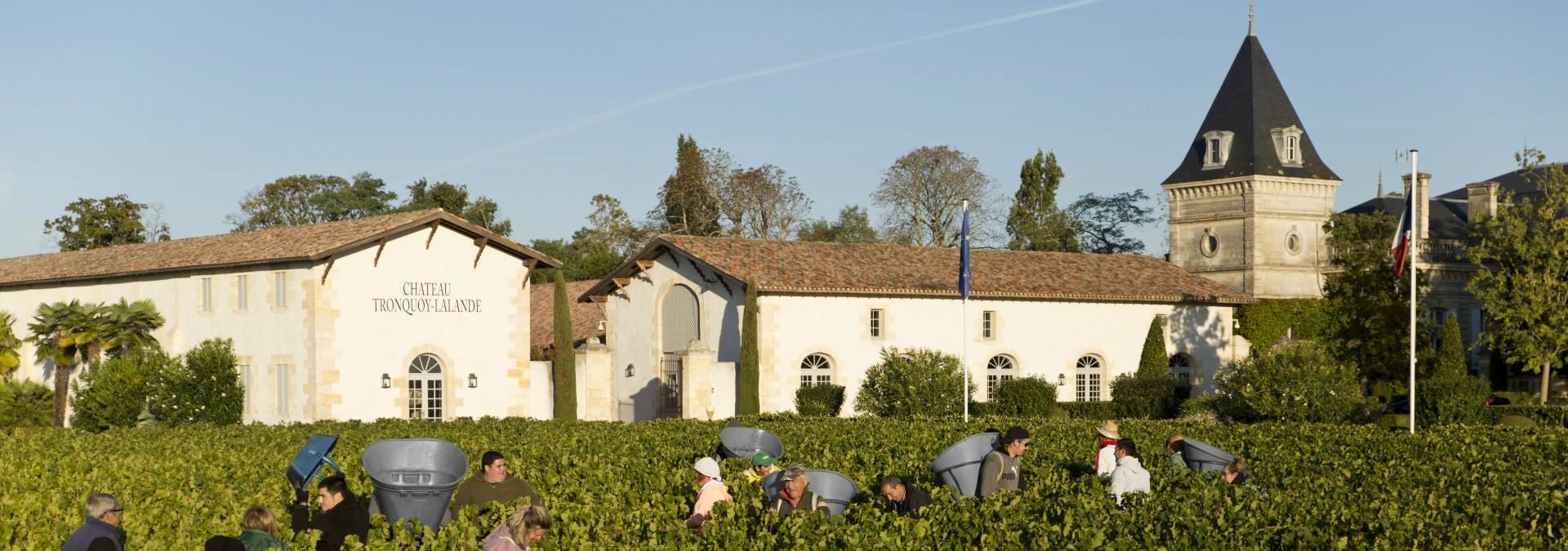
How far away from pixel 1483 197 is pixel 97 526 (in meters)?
63.5

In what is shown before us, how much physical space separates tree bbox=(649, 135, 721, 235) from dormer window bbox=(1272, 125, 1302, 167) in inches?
1090

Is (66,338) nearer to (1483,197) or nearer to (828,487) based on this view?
(828,487)

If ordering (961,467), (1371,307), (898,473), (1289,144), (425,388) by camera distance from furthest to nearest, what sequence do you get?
1. (1289,144)
2. (1371,307)
3. (425,388)
4. (898,473)
5. (961,467)

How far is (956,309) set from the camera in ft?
157

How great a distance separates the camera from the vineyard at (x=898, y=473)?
1148 centimetres

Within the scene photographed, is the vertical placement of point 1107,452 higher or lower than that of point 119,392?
higher

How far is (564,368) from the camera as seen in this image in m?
43.3

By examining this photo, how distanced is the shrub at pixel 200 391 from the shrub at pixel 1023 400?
19.1m

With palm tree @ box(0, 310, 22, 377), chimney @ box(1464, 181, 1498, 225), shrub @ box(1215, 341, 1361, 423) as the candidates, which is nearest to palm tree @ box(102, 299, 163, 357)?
palm tree @ box(0, 310, 22, 377)

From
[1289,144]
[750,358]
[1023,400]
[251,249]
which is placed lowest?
[1023,400]

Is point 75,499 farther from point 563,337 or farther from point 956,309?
point 956,309

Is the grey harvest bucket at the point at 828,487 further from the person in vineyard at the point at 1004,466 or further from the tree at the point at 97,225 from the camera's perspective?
the tree at the point at 97,225

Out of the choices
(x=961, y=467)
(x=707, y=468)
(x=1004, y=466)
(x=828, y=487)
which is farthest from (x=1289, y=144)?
(x=707, y=468)

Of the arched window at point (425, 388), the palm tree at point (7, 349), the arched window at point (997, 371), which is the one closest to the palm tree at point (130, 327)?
the palm tree at point (7, 349)
